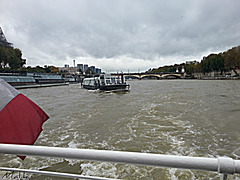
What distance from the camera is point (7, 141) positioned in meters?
2.27

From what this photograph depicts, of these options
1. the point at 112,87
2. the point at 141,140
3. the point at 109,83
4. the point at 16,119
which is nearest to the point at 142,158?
the point at 16,119

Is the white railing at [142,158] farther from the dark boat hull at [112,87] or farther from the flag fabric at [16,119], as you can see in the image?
the dark boat hull at [112,87]

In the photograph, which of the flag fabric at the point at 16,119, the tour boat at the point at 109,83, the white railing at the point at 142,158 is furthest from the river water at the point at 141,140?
the tour boat at the point at 109,83

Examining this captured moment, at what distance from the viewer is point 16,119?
2.50 meters

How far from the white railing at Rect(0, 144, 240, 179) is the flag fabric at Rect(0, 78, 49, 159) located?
4.33ft

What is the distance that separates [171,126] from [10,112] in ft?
21.9

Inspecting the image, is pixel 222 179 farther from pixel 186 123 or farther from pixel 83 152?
pixel 186 123

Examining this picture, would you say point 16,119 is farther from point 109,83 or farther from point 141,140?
point 109,83

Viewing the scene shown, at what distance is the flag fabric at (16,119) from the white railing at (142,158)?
4.33 ft

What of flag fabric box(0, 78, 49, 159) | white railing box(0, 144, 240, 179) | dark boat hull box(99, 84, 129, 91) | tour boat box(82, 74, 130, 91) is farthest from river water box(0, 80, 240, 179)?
tour boat box(82, 74, 130, 91)

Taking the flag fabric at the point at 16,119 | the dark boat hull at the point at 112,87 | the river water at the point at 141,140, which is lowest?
the river water at the point at 141,140

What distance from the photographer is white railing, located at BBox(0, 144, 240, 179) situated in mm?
1014

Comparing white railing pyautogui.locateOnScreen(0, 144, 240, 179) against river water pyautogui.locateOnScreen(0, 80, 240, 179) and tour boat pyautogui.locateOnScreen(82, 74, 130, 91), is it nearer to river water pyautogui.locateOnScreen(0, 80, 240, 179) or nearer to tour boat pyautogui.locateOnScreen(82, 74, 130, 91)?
river water pyautogui.locateOnScreen(0, 80, 240, 179)

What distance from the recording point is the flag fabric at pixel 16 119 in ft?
7.59
